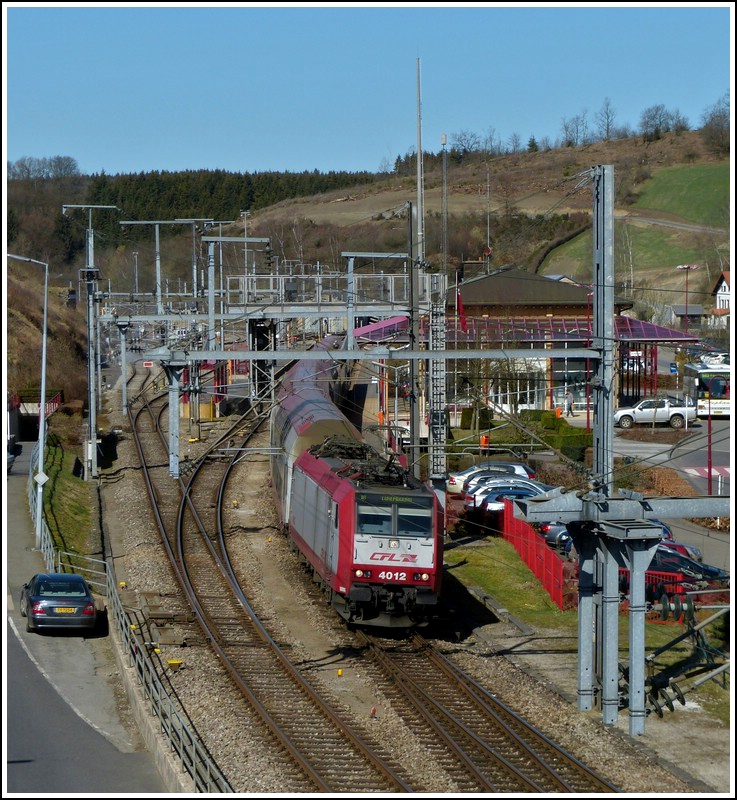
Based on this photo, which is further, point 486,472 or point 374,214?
point 374,214

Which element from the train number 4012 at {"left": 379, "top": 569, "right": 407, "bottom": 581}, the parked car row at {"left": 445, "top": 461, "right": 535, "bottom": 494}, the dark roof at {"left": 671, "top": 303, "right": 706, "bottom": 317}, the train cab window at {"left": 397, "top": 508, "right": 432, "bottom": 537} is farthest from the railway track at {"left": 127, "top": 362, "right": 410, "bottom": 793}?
the dark roof at {"left": 671, "top": 303, "right": 706, "bottom": 317}

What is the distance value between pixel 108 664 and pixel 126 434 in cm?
2479

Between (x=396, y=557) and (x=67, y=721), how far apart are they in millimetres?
5465

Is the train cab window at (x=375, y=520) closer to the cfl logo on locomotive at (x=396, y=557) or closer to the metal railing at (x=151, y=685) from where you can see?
the cfl logo on locomotive at (x=396, y=557)

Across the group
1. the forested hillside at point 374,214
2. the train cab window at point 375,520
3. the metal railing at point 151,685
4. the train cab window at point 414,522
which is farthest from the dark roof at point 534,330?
the train cab window at point 375,520

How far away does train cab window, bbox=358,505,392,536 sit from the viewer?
1745 cm

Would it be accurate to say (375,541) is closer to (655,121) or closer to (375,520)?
(375,520)

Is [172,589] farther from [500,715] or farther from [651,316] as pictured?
[651,316]

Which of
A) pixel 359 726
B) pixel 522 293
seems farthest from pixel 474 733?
pixel 522 293

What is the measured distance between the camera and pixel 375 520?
17500 millimetres

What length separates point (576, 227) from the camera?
318 feet

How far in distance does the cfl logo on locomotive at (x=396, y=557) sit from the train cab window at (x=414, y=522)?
33 cm

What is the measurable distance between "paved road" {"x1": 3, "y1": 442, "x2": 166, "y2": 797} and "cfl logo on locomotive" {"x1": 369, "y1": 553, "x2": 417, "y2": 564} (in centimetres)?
429

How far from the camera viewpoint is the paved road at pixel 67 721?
1239 cm
